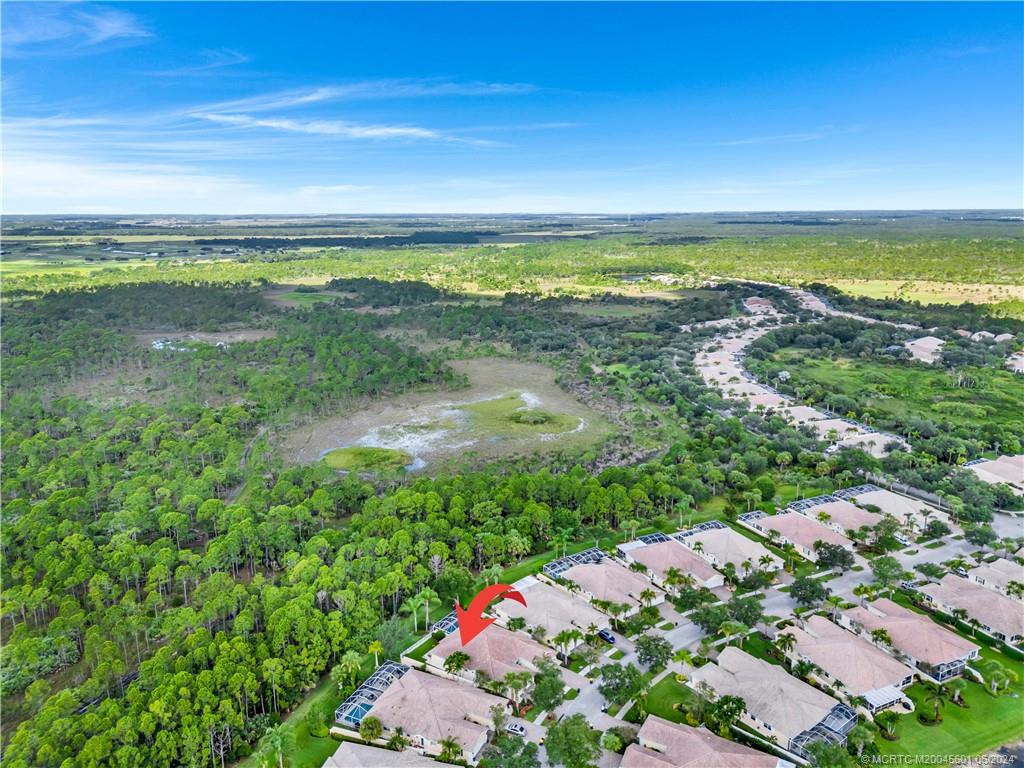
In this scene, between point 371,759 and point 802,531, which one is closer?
point 371,759

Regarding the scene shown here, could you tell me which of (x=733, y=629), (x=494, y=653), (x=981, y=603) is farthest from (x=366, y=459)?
(x=981, y=603)

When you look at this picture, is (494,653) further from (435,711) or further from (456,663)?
(435,711)

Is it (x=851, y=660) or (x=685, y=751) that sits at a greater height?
(x=851, y=660)

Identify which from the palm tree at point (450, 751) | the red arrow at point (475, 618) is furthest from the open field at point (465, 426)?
the palm tree at point (450, 751)

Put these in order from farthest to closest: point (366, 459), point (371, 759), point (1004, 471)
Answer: point (366, 459), point (1004, 471), point (371, 759)

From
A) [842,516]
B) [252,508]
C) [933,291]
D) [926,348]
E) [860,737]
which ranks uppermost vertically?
[933,291]
